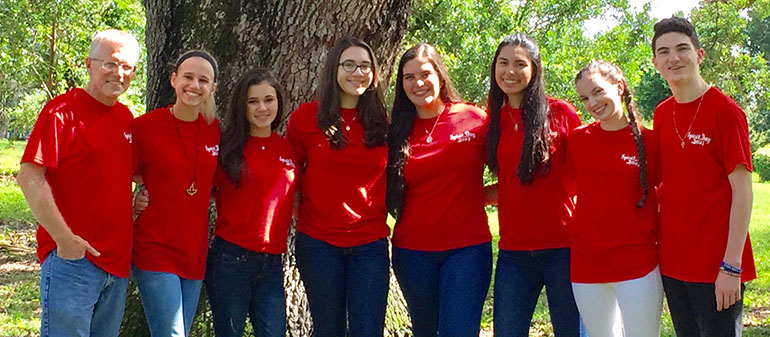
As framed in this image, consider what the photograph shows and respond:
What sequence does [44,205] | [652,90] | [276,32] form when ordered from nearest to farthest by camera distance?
[44,205]
[276,32]
[652,90]

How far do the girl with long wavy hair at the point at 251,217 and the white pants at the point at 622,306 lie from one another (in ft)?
5.07

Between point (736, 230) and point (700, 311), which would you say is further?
point (700, 311)

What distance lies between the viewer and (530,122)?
13.7ft

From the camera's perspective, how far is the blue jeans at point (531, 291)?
13.6ft

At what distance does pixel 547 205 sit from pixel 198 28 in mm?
2627

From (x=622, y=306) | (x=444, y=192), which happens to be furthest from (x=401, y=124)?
(x=622, y=306)

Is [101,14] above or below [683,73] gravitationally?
above

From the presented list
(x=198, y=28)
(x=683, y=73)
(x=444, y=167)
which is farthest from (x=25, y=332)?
(x=683, y=73)

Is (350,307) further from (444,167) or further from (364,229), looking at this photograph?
(444,167)

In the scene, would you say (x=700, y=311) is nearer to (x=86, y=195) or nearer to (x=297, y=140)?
(x=297, y=140)

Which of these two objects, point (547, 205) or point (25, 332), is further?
point (25, 332)

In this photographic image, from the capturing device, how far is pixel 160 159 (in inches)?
157

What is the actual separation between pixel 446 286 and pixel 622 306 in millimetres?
902

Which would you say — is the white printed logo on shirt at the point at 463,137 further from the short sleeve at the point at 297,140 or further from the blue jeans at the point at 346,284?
the short sleeve at the point at 297,140
